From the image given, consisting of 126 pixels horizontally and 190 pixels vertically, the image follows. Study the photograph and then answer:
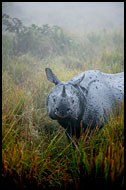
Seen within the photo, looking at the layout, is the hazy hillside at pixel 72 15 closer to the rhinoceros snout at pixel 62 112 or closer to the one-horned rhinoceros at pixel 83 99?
the one-horned rhinoceros at pixel 83 99

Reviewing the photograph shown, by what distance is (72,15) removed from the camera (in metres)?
15.3

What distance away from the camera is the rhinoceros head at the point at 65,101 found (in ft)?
6.94

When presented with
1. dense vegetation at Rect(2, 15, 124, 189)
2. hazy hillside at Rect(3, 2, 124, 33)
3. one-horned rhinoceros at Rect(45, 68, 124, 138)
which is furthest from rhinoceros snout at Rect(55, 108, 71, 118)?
hazy hillside at Rect(3, 2, 124, 33)

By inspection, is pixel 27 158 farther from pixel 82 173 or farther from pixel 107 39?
pixel 107 39

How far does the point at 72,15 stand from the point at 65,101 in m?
14.5

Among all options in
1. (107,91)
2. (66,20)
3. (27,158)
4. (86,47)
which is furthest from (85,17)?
(27,158)

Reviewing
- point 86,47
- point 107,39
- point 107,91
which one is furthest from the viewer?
point 107,39

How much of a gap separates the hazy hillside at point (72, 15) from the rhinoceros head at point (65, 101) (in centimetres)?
1061

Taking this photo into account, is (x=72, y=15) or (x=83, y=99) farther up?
(x=72, y=15)

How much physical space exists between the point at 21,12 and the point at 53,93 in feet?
40.2

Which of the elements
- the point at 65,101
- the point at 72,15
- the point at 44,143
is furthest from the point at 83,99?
the point at 72,15

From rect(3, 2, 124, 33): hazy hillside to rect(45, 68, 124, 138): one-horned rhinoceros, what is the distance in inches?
396

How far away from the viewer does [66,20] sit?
14.2 m

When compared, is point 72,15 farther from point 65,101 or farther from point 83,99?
point 65,101
